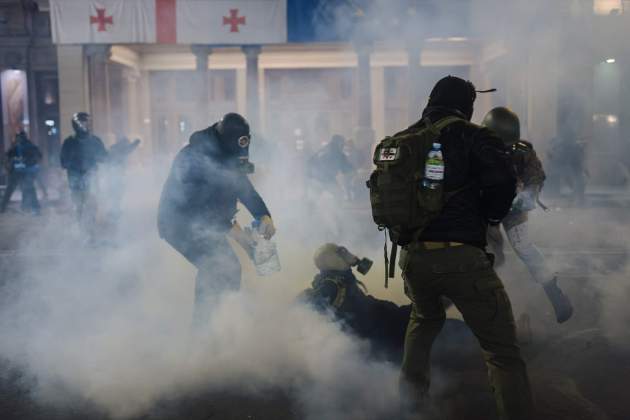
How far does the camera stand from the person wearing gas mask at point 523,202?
373 centimetres

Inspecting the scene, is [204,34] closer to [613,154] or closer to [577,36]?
[577,36]

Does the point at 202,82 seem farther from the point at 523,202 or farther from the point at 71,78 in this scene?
the point at 523,202

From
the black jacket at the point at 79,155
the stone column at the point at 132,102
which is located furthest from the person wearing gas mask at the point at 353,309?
the stone column at the point at 132,102

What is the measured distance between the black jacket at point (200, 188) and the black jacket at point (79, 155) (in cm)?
510

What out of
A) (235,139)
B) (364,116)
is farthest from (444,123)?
(364,116)

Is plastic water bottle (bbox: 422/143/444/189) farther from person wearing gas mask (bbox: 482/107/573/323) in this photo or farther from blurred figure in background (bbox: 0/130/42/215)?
blurred figure in background (bbox: 0/130/42/215)

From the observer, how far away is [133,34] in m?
12.2

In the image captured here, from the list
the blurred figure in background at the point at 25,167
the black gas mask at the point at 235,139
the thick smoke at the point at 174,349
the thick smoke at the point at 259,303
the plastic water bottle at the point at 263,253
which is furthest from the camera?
the blurred figure in background at the point at 25,167

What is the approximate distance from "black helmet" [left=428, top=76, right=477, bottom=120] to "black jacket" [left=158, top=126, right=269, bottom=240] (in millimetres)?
1463

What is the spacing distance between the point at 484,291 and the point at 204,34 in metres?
10.9

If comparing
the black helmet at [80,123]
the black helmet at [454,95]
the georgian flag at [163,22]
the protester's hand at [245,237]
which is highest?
the georgian flag at [163,22]

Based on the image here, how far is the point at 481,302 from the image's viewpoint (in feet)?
7.85

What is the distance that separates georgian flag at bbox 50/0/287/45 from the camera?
1216cm

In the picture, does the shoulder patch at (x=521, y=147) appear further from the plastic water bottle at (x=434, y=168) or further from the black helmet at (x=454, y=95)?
the plastic water bottle at (x=434, y=168)
